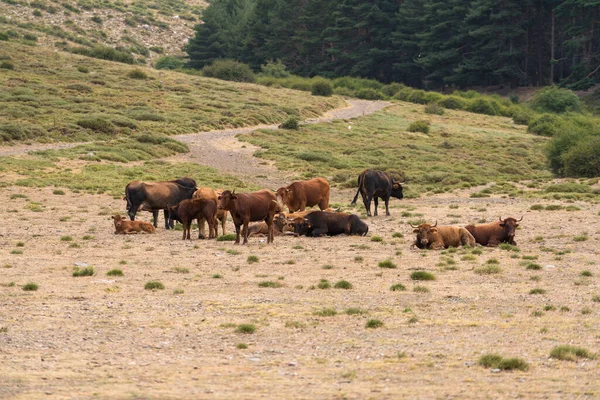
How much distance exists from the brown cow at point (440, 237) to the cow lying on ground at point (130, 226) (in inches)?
279

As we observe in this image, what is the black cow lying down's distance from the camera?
974 inches

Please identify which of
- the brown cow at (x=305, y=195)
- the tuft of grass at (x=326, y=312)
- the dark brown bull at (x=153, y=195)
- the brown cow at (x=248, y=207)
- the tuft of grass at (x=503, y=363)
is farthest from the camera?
the brown cow at (x=305, y=195)

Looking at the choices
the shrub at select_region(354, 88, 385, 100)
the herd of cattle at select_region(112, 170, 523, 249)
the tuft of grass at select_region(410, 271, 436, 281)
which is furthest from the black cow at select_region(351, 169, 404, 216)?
the shrub at select_region(354, 88, 385, 100)

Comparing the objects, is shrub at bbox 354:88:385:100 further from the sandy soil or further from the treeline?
the sandy soil

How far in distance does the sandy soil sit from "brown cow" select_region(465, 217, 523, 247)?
0.56 m

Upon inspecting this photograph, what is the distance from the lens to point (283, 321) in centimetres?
1402

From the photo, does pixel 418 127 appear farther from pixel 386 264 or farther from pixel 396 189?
pixel 386 264

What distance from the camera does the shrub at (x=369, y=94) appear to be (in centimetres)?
10381

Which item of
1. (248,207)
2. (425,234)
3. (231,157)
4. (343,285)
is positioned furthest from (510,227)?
(231,157)

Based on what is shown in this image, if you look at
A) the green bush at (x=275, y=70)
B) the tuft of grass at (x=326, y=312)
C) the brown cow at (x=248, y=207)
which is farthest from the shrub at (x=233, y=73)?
the tuft of grass at (x=326, y=312)

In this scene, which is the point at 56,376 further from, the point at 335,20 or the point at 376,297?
the point at 335,20

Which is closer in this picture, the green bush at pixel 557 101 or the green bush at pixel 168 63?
the green bush at pixel 557 101

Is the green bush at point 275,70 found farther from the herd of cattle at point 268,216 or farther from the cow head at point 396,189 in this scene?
the herd of cattle at point 268,216

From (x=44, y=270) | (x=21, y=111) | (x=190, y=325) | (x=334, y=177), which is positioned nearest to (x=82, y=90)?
(x=21, y=111)
